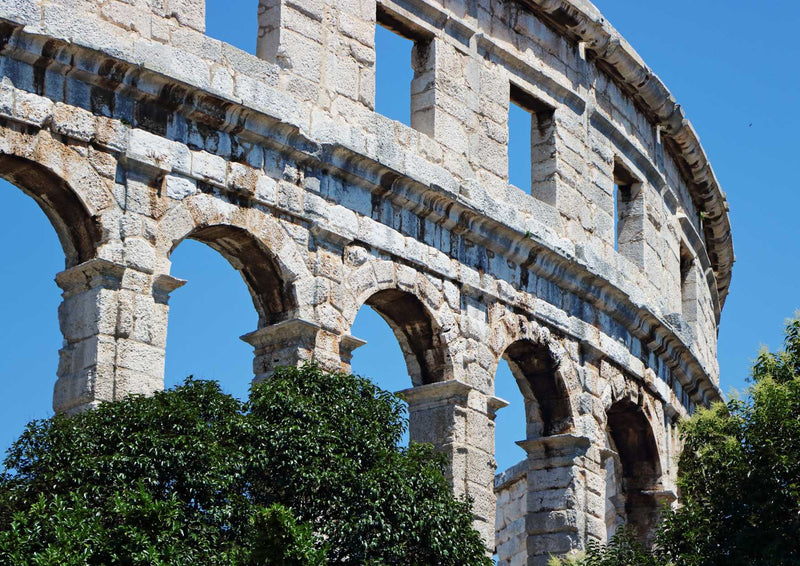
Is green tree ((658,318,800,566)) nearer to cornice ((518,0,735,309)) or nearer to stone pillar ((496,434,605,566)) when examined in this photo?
stone pillar ((496,434,605,566))

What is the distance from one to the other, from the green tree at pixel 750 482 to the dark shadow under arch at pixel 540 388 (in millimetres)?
3870

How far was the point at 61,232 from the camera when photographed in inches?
575

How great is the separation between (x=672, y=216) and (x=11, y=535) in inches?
578

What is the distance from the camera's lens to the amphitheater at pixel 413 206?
14.4 m

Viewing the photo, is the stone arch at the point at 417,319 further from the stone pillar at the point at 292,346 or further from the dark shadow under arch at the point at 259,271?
the dark shadow under arch at the point at 259,271

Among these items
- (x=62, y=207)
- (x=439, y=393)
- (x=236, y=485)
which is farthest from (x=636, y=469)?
(x=236, y=485)

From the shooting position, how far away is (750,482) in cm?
1427

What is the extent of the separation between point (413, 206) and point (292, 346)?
243 centimetres

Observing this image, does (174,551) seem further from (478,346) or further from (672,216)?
(672,216)

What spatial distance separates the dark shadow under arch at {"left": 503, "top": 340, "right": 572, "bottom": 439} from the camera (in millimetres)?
19109

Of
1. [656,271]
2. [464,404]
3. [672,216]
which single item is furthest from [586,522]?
[672,216]

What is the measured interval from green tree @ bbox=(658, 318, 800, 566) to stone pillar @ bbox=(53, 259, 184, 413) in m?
4.72

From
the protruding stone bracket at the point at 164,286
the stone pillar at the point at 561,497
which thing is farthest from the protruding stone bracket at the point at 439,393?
the protruding stone bracket at the point at 164,286

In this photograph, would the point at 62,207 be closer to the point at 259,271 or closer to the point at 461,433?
the point at 259,271
